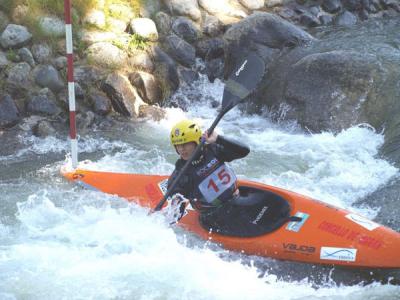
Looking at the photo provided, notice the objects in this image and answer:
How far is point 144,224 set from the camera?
4.26 meters

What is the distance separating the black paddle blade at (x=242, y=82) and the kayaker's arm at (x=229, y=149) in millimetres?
732

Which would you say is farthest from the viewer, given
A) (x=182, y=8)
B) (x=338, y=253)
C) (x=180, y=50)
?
(x=182, y=8)

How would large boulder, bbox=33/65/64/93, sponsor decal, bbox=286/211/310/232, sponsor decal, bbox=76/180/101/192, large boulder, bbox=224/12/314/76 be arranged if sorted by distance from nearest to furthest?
sponsor decal, bbox=286/211/310/232 < sponsor decal, bbox=76/180/101/192 < large boulder, bbox=33/65/64/93 < large boulder, bbox=224/12/314/76

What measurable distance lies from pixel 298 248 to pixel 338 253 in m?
0.27

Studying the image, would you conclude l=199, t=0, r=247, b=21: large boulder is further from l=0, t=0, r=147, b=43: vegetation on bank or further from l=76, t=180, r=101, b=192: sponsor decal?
l=76, t=180, r=101, b=192: sponsor decal

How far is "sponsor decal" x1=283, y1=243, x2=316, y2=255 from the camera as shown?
3568mm

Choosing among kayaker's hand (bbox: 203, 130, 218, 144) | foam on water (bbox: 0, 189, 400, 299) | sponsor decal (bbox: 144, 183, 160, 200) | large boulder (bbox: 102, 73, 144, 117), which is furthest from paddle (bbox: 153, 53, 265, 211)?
large boulder (bbox: 102, 73, 144, 117)

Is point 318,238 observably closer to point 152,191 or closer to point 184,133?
point 184,133

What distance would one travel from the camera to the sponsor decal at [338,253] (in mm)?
3430

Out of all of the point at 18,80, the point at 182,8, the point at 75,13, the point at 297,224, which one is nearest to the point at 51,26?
the point at 75,13

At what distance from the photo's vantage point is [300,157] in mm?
6012

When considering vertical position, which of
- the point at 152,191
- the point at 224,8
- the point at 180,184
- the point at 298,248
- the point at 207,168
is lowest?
the point at 152,191

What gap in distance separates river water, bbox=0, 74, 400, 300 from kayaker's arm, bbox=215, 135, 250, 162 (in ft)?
2.17

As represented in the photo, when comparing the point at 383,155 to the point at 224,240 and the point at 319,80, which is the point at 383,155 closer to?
the point at 319,80
